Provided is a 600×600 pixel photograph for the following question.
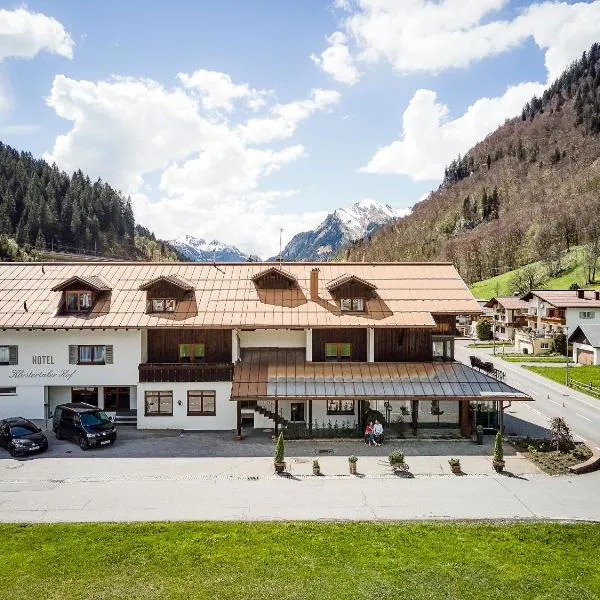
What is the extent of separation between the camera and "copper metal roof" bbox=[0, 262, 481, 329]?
111ft

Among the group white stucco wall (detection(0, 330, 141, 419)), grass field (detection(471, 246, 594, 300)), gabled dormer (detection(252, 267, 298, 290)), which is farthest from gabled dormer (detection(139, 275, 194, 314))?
grass field (detection(471, 246, 594, 300))

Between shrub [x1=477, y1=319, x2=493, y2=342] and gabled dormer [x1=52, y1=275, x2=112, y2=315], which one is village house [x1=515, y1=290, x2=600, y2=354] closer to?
shrub [x1=477, y1=319, x2=493, y2=342]

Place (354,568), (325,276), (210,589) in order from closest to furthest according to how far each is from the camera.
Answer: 1. (210,589)
2. (354,568)
3. (325,276)

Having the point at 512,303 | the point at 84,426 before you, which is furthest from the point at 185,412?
the point at 512,303

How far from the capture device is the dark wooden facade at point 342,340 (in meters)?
34.7

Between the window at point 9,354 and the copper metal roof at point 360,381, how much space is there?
1448 cm

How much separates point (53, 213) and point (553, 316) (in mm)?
139499

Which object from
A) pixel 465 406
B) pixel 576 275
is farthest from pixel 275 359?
pixel 576 275

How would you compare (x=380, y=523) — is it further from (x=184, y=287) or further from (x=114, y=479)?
(x=184, y=287)

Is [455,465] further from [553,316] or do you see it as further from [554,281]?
[554,281]

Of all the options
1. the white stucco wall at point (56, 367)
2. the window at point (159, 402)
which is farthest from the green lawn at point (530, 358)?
the white stucco wall at point (56, 367)

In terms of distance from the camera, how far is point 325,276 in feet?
127

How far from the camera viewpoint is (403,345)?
114ft

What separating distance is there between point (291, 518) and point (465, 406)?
15.0 m
